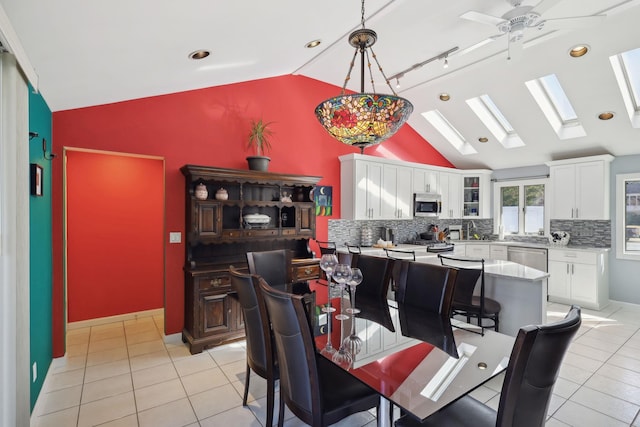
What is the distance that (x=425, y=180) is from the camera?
5.92 meters

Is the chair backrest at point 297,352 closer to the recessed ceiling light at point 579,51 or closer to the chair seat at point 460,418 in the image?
the chair seat at point 460,418

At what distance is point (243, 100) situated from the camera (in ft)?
13.5

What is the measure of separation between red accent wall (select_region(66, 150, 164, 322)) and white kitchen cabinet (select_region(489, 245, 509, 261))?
5679 mm

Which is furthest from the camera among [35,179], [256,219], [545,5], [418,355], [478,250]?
[478,250]

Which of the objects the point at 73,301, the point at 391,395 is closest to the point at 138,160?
the point at 73,301

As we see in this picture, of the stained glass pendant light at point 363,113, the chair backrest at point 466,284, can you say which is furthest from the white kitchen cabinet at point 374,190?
the stained glass pendant light at point 363,113

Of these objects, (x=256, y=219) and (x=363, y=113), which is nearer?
(x=363, y=113)

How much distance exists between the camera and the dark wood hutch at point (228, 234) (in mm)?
3359

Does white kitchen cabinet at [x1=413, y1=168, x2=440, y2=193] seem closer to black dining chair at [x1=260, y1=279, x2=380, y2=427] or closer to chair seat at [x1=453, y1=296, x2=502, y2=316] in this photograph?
chair seat at [x1=453, y1=296, x2=502, y2=316]

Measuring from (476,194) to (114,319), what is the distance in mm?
6610

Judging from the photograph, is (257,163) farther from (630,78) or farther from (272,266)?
(630,78)

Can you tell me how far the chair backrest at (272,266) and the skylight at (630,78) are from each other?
4403 millimetres

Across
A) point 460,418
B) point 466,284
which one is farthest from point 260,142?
point 460,418

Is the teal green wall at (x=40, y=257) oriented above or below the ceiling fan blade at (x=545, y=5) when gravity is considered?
below
